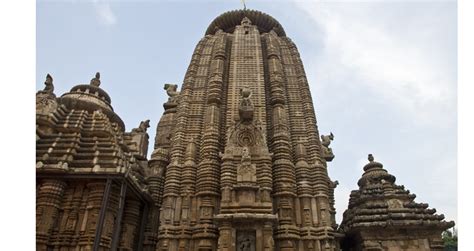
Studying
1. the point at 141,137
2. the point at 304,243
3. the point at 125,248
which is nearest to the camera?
the point at 304,243

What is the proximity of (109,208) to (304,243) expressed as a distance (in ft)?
25.7

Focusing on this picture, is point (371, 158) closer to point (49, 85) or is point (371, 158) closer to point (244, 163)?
point (244, 163)

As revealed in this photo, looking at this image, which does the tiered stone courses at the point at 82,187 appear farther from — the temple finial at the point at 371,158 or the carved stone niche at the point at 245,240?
the temple finial at the point at 371,158

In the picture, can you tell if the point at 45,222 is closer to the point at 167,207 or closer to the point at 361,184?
the point at 167,207

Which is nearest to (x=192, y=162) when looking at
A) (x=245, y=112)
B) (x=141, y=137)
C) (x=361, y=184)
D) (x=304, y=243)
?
(x=245, y=112)

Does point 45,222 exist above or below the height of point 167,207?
below

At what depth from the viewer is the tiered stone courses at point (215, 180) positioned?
12250 mm

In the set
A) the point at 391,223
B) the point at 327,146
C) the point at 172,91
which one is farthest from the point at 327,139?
the point at 172,91

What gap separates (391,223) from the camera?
14.9 meters

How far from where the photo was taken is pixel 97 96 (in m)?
19.9

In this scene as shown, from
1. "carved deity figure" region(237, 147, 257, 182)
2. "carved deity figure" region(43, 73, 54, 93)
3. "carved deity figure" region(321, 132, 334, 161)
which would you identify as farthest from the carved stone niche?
"carved deity figure" region(43, 73, 54, 93)

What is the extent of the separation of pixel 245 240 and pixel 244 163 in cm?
313

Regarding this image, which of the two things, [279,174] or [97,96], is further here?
[97,96]

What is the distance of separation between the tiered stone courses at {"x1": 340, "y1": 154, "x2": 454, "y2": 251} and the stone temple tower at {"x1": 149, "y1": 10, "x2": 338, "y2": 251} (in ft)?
5.27
